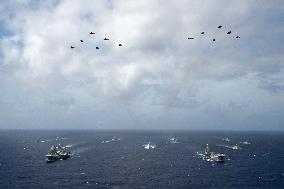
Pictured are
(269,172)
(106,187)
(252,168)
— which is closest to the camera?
(106,187)

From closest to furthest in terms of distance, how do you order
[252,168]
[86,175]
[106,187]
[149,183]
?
[106,187], [149,183], [86,175], [252,168]

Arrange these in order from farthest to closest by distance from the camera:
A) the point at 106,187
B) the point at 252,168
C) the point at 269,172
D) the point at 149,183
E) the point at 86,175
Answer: the point at 252,168 < the point at 269,172 < the point at 86,175 < the point at 149,183 < the point at 106,187

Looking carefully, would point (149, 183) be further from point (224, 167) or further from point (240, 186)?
point (224, 167)

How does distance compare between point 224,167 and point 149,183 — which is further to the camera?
point 224,167

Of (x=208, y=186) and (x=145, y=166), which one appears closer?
(x=208, y=186)

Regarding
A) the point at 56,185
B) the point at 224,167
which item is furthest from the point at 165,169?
the point at 56,185

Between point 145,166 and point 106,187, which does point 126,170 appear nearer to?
point 145,166

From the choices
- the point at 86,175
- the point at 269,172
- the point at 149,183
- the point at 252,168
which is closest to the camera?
the point at 149,183

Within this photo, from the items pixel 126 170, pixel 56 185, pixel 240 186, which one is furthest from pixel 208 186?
pixel 56 185
